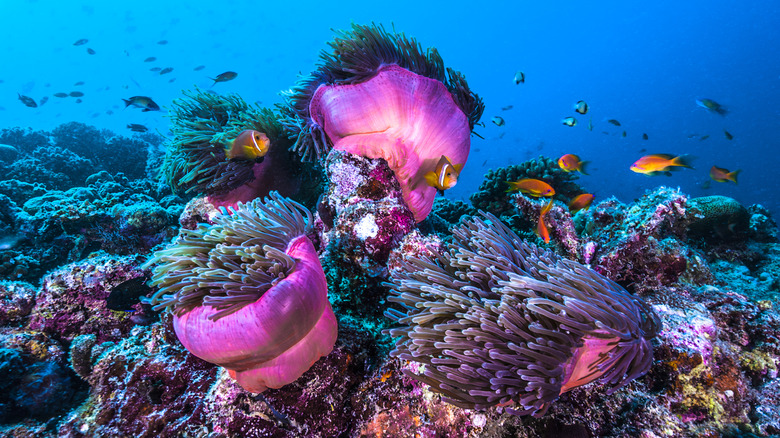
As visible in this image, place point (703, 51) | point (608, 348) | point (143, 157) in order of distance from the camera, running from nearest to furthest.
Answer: point (608, 348), point (143, 157), point (703, 51)

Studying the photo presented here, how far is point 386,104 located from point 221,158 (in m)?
2.41

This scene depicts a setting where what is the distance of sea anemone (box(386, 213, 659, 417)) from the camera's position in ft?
5.27

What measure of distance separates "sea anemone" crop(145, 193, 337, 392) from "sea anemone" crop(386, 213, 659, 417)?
22.7 inches

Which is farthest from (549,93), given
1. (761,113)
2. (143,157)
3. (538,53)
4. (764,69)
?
(143,157)

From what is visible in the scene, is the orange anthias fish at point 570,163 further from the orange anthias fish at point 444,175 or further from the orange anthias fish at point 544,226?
the orange anthias fish at point 444,175

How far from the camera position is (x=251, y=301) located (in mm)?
1817

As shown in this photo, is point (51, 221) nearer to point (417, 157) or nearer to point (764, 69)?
point (417, 157)

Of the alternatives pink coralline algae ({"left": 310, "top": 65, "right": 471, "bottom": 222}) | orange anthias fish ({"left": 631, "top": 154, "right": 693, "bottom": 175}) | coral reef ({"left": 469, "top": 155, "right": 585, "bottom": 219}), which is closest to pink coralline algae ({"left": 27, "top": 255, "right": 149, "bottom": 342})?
pink coralline algae ({"left": 310, "top": 65, "right": 471, "bottom": 222})

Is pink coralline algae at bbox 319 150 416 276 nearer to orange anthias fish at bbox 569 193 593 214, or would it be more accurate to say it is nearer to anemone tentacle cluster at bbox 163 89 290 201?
anemone tentacle cluster at bbox 163 89 290 201

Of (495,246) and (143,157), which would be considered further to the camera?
(143,157)

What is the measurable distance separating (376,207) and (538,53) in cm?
11973

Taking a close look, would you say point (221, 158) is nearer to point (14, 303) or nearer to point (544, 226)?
point (14, 303)

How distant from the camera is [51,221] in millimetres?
5121

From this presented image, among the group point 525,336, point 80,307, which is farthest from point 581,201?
point 80,307
